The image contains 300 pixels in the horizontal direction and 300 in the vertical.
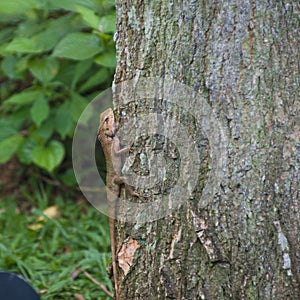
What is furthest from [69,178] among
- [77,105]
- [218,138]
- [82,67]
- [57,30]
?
[218,138]

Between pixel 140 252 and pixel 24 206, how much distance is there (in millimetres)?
2636

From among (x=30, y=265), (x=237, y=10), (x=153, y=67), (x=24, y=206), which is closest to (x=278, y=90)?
(x=237, y=10)

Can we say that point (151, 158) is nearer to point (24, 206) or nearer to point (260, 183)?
point (260, 183)

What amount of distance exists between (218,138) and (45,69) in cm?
216

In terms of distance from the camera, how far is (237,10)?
2.18 metres

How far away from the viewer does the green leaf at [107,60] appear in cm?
338

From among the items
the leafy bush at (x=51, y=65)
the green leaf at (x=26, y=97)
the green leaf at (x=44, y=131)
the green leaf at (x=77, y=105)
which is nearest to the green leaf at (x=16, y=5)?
the leafy bush at (x=51, y=65)

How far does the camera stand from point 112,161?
8.29ft

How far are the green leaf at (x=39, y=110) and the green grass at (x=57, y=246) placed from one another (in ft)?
2.14

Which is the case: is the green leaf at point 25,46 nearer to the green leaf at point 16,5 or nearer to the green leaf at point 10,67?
the green leaf at point 16,5

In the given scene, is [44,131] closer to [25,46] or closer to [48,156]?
[48,156]

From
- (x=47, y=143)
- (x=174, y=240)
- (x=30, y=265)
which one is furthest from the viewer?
(x=47, y=143)

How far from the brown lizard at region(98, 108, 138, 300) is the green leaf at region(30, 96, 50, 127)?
1523mm

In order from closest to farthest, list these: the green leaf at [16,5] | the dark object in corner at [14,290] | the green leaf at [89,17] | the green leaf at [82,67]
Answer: the dark object in corner at [14,290], the green leaf at [89,17], the green leaf at [16,5], the green leaf at [82,67]
